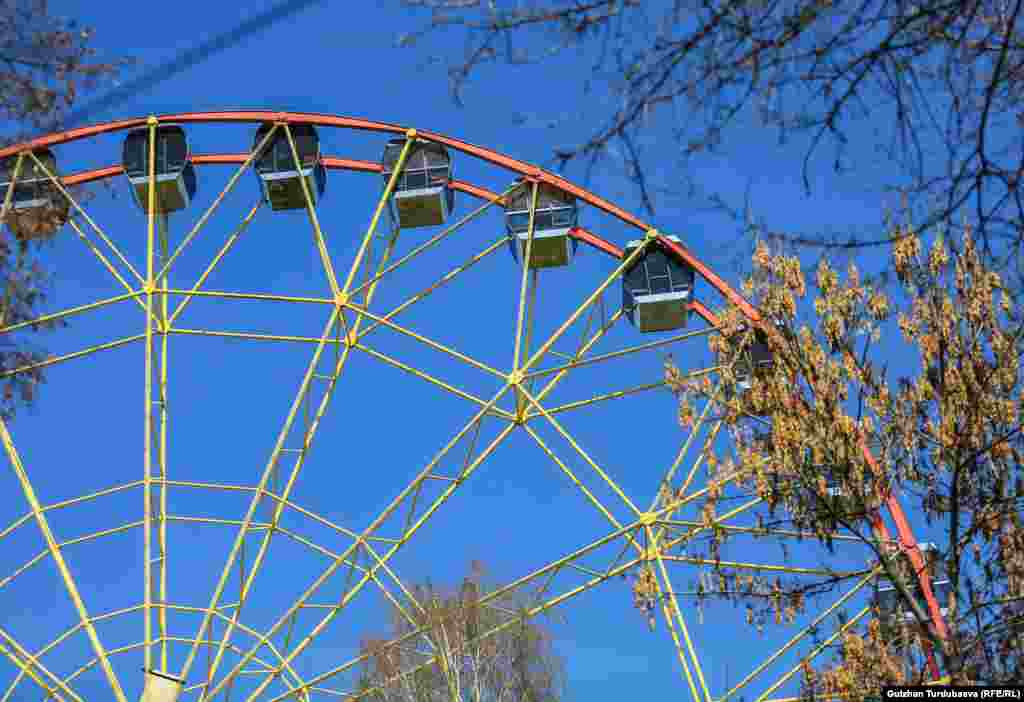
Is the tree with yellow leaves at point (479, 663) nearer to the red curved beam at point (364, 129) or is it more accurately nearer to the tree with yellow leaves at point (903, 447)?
the red curved beam at point (364, 129)

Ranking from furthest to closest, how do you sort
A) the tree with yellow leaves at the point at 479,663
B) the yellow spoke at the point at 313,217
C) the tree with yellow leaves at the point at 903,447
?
the tree with yellow leaves at the point at 479,663 → the yellow spoke at the point at 313,217 → the tree with yellow leaves at the point at 903,447

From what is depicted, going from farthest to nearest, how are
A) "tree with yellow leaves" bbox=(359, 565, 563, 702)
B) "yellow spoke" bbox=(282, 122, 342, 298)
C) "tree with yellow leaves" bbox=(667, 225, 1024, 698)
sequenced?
"tree with yellow leaves" bbox=(359, 565, 563, 702)
"yellow spoke" bbox=(282, 122, 342, 298)
"tree with yellow leaves" bbox=(667, 225, 1024, 698)

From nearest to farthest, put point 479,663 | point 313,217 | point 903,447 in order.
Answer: point 903,447, point 313,217, point 479,663

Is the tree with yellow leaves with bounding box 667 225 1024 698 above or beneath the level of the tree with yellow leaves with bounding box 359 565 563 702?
above

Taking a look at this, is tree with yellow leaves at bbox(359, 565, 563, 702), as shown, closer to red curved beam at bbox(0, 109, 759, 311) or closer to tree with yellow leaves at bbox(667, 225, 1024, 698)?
red curved beam at bbox(0, 109, 759, 311)

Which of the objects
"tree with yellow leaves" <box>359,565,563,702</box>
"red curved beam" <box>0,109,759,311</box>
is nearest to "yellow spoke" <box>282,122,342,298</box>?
"red curved beam" <box>0,109,759,311</box>

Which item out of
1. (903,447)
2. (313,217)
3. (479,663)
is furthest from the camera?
(479,663)

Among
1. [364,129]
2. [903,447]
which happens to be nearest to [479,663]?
[364,129]

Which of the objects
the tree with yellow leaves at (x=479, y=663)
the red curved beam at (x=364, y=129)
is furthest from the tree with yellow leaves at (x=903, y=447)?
the tree with yellow leaves at (x=479, y=663)

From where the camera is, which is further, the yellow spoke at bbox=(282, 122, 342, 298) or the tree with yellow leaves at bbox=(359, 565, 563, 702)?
the tree with yellow leaves at bbox=(359, 565, 563, 702)

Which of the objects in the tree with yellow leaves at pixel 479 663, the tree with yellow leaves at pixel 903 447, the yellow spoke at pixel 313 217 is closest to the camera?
the tree with yellow leaves at pixel 903 447

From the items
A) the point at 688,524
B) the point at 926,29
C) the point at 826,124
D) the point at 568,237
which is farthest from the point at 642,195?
the point at 568,237

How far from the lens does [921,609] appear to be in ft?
35.1

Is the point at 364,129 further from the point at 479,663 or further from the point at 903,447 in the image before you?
the point at 479,663
